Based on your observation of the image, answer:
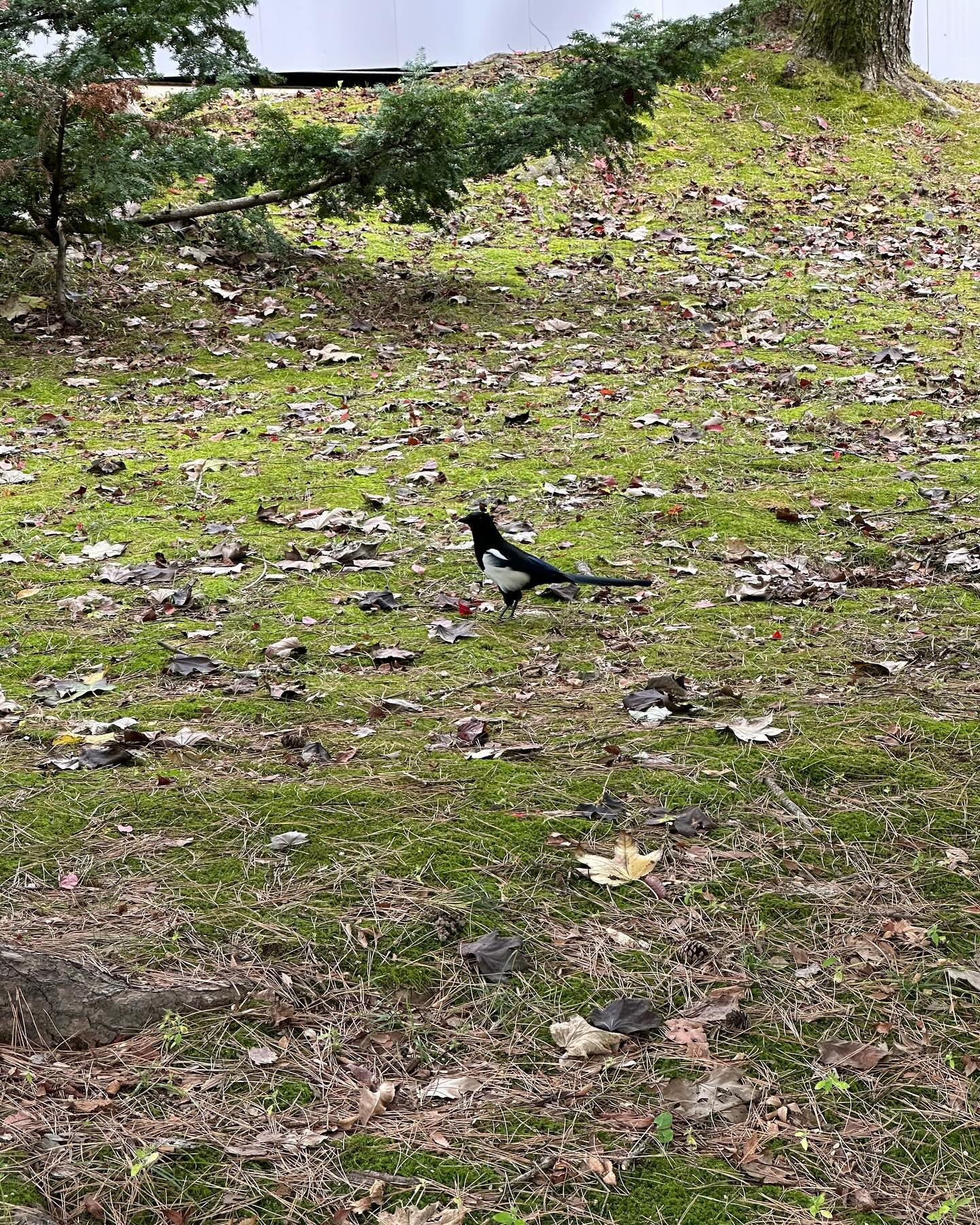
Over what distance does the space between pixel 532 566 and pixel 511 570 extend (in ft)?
0.26

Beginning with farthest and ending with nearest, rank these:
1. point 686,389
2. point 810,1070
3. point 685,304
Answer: point 685,304 < point 686,389 < point 810,1070

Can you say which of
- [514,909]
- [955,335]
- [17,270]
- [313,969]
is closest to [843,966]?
[514,909]

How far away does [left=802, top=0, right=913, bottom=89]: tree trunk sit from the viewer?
1313 cm

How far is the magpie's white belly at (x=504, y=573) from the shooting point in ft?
14.4

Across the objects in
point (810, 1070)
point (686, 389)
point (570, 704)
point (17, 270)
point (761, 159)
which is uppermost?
point (761, 159)

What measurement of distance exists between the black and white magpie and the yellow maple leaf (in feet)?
5.24

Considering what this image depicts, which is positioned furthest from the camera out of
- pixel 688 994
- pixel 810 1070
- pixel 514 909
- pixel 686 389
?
pixel 686 389

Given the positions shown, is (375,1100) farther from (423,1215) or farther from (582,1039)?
(582,1039)

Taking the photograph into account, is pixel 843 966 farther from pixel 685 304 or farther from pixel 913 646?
pixel 685 304

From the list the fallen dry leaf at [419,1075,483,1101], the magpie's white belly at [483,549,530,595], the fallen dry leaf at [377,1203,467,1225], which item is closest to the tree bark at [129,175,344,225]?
the magpie's white belly at [483,549,530,595]

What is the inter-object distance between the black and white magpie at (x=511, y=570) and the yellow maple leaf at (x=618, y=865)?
1.60m

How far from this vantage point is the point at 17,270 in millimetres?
8445

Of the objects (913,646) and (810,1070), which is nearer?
(810,1070)

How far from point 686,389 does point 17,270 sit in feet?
16.4
